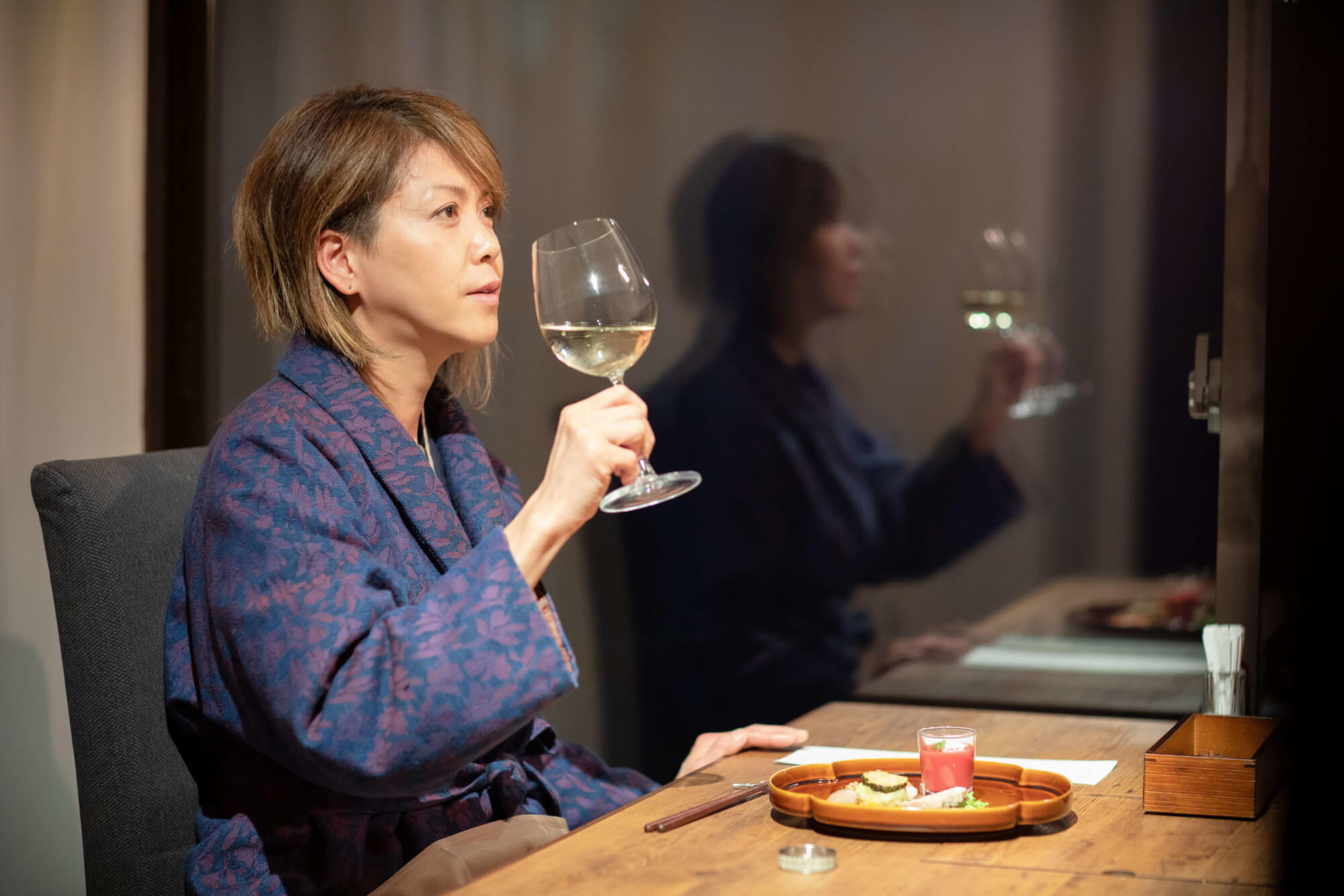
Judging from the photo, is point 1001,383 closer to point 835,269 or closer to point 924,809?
point 835,269

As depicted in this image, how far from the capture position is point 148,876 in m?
1.27

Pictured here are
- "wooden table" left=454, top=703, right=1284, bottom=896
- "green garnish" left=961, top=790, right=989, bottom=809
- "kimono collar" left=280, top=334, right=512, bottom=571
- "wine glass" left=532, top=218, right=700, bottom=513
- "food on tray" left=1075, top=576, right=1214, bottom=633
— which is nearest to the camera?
"wooden table" left=454, top=703, right=1284, bottom=896

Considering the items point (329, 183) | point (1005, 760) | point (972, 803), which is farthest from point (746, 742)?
point (329, 183)

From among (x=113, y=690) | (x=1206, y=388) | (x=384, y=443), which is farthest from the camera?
(x=1206, y=388)

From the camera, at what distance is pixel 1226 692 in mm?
1422

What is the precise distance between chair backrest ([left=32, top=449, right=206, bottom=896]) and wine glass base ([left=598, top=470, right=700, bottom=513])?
1.65 ft

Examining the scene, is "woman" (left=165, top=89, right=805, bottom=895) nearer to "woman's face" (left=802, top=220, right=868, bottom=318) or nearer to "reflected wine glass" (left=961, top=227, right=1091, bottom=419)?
"woman's face" (left=802, top=220, right=868, bottom=318)

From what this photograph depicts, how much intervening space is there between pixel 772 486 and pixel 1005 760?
973mm

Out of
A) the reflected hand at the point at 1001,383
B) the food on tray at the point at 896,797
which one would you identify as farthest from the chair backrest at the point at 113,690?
the reflected hand at the point at 1001,383

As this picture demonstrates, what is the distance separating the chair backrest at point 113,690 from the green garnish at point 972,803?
0.76 m

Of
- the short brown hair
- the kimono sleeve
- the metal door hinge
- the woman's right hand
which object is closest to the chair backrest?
the kimono sleeve

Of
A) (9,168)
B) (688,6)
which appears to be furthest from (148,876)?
(688,6)

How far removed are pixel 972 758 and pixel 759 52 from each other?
145cm

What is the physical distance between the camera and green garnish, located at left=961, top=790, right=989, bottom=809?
110 centimetres
